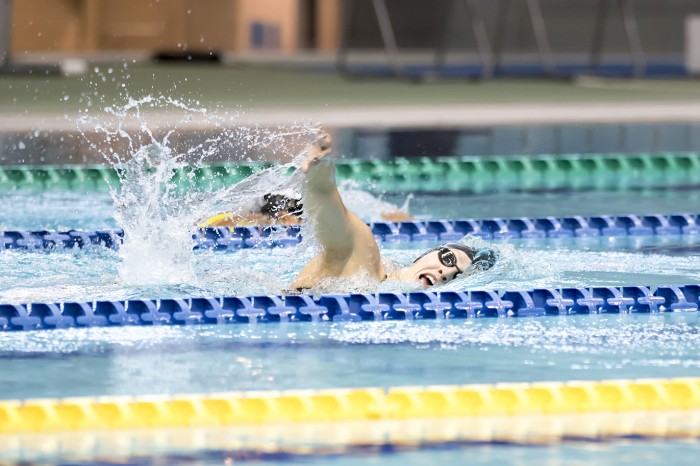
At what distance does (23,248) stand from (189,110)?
4.94 metres

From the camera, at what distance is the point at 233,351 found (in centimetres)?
345

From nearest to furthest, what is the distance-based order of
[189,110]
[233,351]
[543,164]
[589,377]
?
[589,377] < [233,351] < [543,164] < [189,110]

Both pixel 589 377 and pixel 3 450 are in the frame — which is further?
pixel 589 377

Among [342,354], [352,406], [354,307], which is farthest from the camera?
[354,307]

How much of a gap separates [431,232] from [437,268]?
121 centimetres

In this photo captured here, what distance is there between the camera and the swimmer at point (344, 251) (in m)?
3.64

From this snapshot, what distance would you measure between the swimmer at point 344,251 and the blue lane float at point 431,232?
3.09ft

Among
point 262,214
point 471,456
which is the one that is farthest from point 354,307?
point 262,214

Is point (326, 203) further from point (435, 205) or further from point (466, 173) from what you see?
point (466, 173)

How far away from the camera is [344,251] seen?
3865mm

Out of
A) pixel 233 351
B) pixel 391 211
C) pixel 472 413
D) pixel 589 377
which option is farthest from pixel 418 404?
pixel 391 211

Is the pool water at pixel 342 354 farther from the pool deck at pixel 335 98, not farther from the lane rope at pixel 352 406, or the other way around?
the pool deck at pixel 335 98

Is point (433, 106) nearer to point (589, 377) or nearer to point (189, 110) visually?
point (189, 110)

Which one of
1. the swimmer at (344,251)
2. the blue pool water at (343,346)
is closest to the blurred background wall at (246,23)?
the blue pool water at (343,346)
